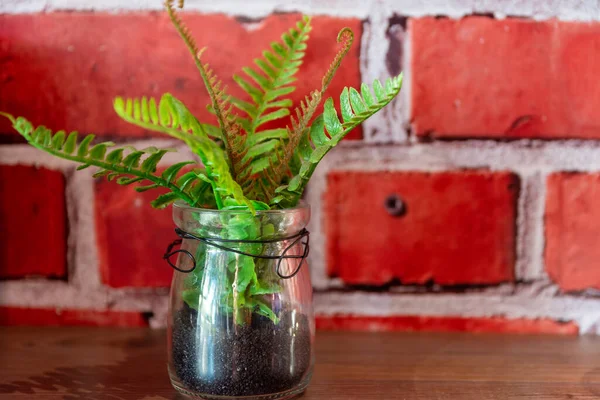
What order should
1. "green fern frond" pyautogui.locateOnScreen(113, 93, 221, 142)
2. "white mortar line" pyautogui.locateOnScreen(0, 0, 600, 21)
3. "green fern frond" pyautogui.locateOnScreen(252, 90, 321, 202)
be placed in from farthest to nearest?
"white mortar line" pyautogui.locateOnScreen(0, 0, 600, 21), "green fern frond" pyautogui.locateOnScreen(252, 90, 321, 202), "green fern frond" pyautogui.locateOnScreen(113, 93, 221, 142)

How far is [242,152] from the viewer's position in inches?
18.9

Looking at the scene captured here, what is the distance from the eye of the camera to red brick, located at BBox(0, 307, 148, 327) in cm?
67

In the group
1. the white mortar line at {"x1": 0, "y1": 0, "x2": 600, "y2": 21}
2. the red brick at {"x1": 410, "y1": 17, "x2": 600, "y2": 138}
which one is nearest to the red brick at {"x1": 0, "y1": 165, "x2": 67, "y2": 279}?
the white mortar line at {"x1": 0, "y1": 0, "x2": 600, "y2": 21}

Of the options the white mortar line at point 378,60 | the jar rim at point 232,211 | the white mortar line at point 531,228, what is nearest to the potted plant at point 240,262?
the jar rim at point 232,211

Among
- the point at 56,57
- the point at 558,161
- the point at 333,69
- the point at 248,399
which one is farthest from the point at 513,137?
the point at 56,57

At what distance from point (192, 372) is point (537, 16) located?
1.59 ft

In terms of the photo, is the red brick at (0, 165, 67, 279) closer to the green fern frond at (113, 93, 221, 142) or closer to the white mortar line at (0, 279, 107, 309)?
the white mortar line at (0, 279, 107, 309)

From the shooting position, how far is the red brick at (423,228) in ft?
2.11

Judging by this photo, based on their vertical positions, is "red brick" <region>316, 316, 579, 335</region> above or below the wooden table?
above

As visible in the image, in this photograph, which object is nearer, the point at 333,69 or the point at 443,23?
the point at 333,69

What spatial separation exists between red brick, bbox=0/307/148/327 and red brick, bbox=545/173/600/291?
17.8 inches

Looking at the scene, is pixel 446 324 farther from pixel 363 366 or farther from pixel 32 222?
pixel 32 222

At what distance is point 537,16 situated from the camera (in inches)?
24.5

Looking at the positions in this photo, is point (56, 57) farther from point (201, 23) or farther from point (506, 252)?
point (506, 252)
